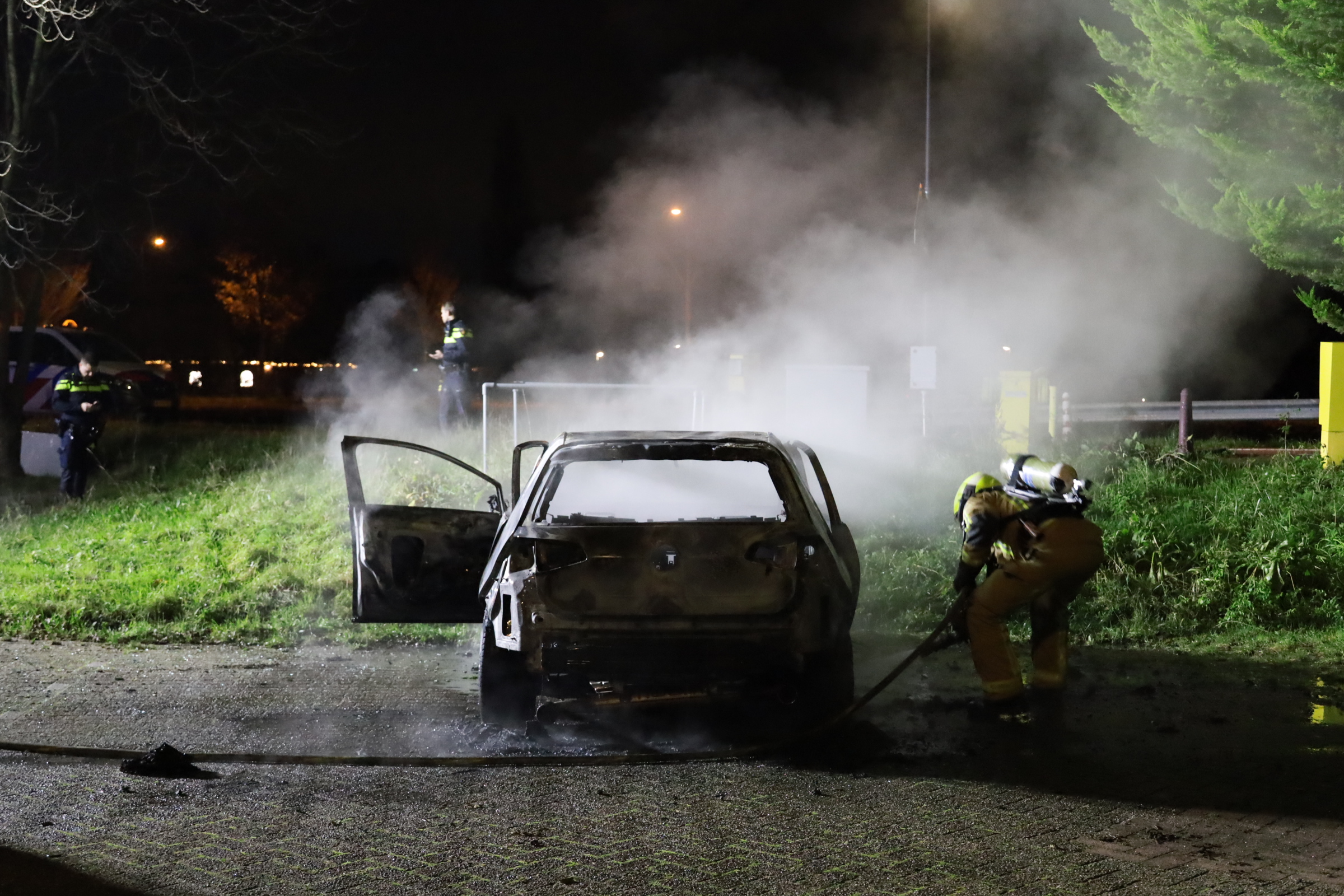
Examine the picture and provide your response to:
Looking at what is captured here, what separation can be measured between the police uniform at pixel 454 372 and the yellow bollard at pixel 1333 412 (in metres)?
8.85

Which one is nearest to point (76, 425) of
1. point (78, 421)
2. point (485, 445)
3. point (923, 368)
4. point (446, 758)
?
point (78, 421)

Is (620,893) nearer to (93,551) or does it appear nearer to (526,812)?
(526,812)

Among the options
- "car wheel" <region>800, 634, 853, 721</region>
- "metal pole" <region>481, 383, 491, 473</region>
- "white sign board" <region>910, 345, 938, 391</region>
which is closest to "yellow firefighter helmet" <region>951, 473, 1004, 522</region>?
"car wheel" <region>800, 634, 853, 721</region>

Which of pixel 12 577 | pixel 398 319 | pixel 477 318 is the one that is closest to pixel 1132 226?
pixel 477 318

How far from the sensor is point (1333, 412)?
38.5 ft

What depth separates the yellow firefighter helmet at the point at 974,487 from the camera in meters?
6.16

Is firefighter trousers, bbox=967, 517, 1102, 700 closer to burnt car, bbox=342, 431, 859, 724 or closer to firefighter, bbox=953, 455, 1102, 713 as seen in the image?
firefighter, bbox=953, 455, 1102, 713

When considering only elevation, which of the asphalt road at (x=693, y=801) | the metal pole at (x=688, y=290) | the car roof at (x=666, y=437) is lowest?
the asphalt road at (x=693, y=801)

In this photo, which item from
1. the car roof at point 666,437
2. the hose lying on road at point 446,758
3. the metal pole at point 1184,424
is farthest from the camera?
the metal pole at point 1184,424

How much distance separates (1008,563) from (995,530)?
8.2 inches

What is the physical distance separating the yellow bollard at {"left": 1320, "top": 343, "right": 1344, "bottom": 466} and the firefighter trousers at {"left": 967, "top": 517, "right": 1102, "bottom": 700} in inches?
266

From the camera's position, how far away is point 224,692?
22.1 feet

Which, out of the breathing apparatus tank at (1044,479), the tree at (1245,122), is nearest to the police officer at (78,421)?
the breathing apparatus tank at (1044,479)

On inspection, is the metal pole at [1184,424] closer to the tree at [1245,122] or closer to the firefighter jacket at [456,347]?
the tree at [1245,122]
